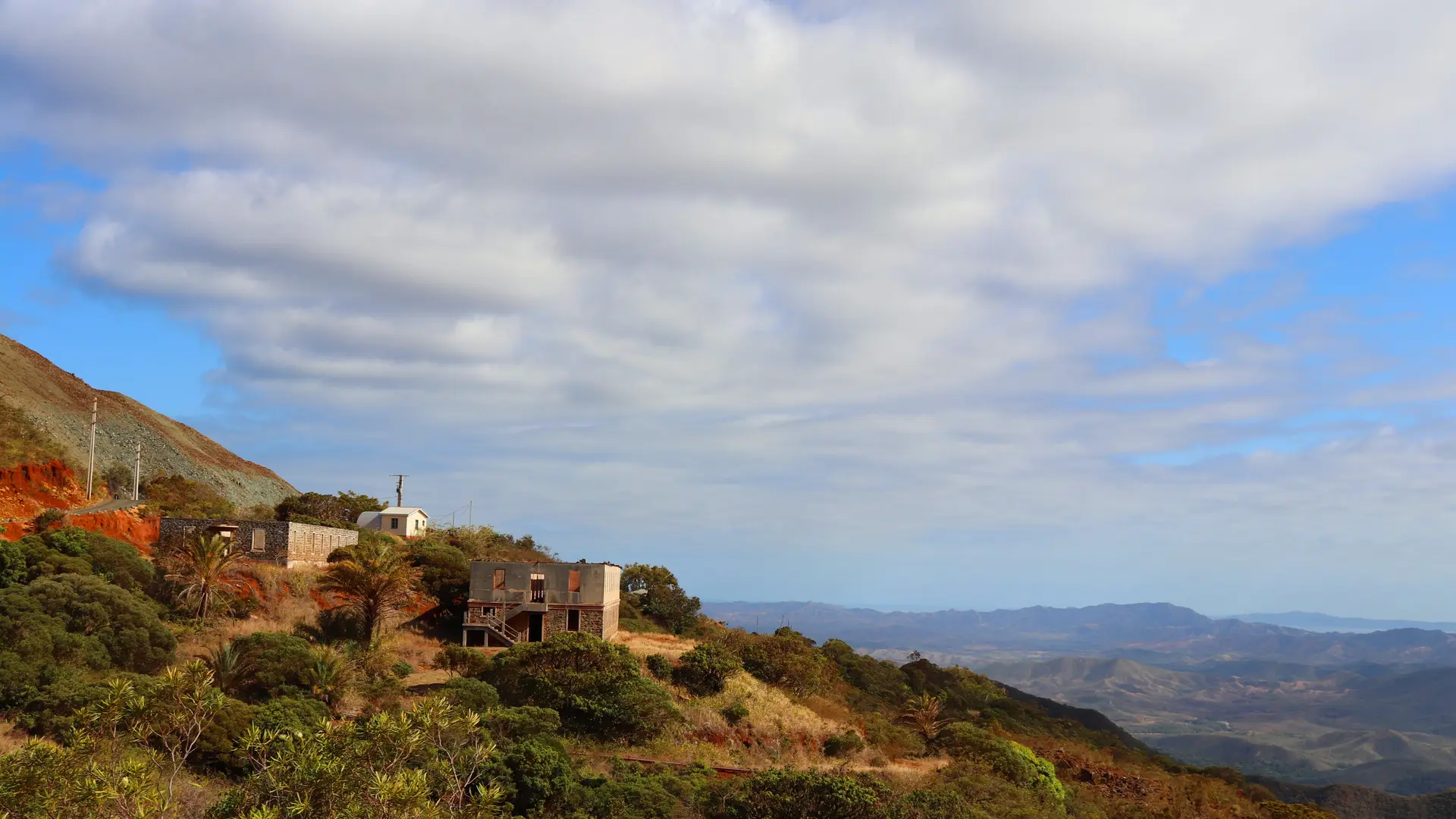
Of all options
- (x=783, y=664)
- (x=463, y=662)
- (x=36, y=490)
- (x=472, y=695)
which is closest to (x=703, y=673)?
(x=783, y=664)

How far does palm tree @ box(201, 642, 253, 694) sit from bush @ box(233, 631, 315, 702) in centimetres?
13

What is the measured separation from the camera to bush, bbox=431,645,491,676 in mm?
41906

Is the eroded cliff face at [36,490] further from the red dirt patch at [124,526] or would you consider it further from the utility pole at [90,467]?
the red dirt patch at [124,526]

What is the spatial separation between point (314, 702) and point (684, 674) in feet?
57.3

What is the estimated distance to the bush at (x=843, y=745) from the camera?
41.8m

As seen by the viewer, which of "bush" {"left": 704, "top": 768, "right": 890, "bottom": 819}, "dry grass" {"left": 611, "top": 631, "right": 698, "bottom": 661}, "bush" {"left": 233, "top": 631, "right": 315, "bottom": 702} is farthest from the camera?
"dry grass" {"left": 611, "top": 631, "right": 698, "bottom": 661}

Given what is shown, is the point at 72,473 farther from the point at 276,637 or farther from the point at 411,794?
the point at 411,794

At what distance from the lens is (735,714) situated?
4294 cm

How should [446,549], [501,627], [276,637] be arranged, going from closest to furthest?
[276,637]
[501,627]
[446,549]

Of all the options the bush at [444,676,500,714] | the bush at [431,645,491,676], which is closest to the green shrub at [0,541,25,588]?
the bush at [431,645,491,676]

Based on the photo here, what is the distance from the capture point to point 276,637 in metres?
37.5

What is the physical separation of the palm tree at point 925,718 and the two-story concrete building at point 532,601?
16.3 metres

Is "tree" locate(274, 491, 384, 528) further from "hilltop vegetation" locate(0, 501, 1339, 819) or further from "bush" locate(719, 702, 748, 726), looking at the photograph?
"bush" locate(719, 702, 748, 726)

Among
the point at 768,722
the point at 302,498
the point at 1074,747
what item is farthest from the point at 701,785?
the point at 302,498
